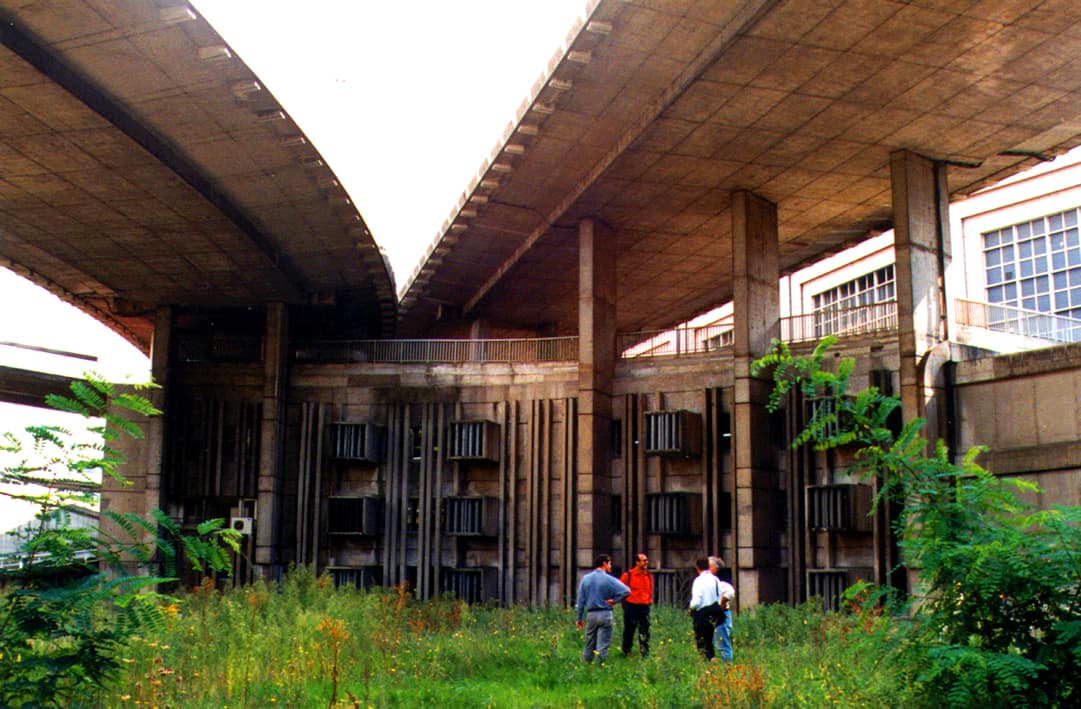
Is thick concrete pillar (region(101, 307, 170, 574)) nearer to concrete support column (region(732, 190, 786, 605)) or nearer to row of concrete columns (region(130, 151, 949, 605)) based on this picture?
row of concrete columns (region(130, 151, 949, 605))

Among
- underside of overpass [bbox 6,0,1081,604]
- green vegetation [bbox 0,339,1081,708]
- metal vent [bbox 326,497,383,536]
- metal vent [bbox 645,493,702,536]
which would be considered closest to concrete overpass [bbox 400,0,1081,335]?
underside of overpass [bbox 6,0,1081,604]

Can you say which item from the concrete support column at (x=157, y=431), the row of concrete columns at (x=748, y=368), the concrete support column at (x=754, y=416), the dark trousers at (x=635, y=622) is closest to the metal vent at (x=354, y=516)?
the row of concrete columns at (x=748, y=368)

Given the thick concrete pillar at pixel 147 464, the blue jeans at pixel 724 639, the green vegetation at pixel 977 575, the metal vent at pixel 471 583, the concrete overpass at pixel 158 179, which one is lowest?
the metal vent at pixel 471 583

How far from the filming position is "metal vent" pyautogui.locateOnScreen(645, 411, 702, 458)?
3142 cm

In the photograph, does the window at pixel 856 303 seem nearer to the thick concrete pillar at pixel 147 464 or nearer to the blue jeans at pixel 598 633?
the blue jeans at pixel 598 633

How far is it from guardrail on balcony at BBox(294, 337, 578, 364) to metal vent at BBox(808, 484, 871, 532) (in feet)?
30.2

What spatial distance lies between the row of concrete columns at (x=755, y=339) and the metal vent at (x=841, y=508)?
1456 mm

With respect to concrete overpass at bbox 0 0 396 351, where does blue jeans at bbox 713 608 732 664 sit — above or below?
below

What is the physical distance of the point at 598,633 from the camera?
16.2 meters

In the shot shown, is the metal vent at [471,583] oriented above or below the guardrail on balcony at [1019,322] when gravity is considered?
below

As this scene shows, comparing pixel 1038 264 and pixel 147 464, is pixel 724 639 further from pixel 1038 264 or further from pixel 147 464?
pixel 1038 264

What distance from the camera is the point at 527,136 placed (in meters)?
26.9

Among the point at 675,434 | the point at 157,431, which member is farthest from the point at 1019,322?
the point at 157,431

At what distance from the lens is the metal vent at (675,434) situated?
3142 cm
